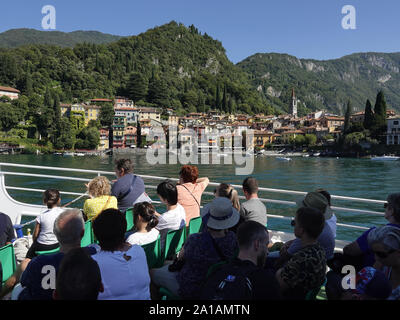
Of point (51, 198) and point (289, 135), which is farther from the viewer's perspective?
point (289, 135)

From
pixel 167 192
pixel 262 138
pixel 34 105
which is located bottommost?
pixel 167 192

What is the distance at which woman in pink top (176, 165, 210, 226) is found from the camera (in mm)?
3660

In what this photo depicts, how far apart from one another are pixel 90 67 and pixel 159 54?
36874 mm

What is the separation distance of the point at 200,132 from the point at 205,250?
91.8 metres

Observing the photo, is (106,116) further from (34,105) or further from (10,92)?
(10,92)

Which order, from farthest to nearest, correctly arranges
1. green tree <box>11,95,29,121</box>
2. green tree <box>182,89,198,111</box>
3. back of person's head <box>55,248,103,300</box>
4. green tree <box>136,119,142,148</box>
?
green tree <box>182,89,198,111</box> → green tree <box>136,119,142,148</box> → green tree <box>11,95,29,121</box> → back of person's head <box>55,248,103,300</box>

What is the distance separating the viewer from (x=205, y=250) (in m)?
2.11

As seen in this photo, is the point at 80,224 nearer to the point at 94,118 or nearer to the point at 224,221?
the point at 224,221

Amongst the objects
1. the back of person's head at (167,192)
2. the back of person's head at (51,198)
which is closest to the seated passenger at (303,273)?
the back of person's head at (167,192)

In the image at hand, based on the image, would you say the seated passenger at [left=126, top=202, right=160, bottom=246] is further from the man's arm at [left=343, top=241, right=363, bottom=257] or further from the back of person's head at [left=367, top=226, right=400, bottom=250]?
the back of person's head at [left=367, top=226, right=400, bottom=250]

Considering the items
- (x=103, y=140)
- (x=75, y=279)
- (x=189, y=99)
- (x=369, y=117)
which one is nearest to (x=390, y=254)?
(x=75, y=279)

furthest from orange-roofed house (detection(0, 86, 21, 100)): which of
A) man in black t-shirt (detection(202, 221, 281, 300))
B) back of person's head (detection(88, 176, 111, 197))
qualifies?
man in black t-shirt (detection(202, 221, 281, 300))

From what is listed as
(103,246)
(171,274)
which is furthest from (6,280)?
(171,274)

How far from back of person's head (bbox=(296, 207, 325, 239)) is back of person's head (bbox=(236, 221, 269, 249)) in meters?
0.38
